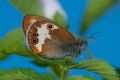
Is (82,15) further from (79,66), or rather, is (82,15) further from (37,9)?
(79,66)

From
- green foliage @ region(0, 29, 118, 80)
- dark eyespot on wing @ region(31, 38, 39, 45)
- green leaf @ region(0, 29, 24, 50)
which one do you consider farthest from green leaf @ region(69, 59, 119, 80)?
green leaf @ region(0, 29, 24, 50)

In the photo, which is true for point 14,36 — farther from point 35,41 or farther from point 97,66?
point 97,66

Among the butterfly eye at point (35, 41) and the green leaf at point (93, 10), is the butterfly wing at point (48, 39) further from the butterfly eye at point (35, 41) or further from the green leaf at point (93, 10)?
the green leaf at point (93, 10)

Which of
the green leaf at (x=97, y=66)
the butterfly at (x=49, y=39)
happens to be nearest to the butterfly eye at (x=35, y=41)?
the butterfly at (x=49, y=39)

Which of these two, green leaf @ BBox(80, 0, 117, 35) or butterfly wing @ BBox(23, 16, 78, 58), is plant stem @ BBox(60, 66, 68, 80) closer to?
butterfly wing @ BBox(23, 16, 78, 58)

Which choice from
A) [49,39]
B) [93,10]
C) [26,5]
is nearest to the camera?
[49,39]

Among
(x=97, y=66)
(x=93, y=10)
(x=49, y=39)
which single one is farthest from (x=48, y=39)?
(x=93, y=10)
